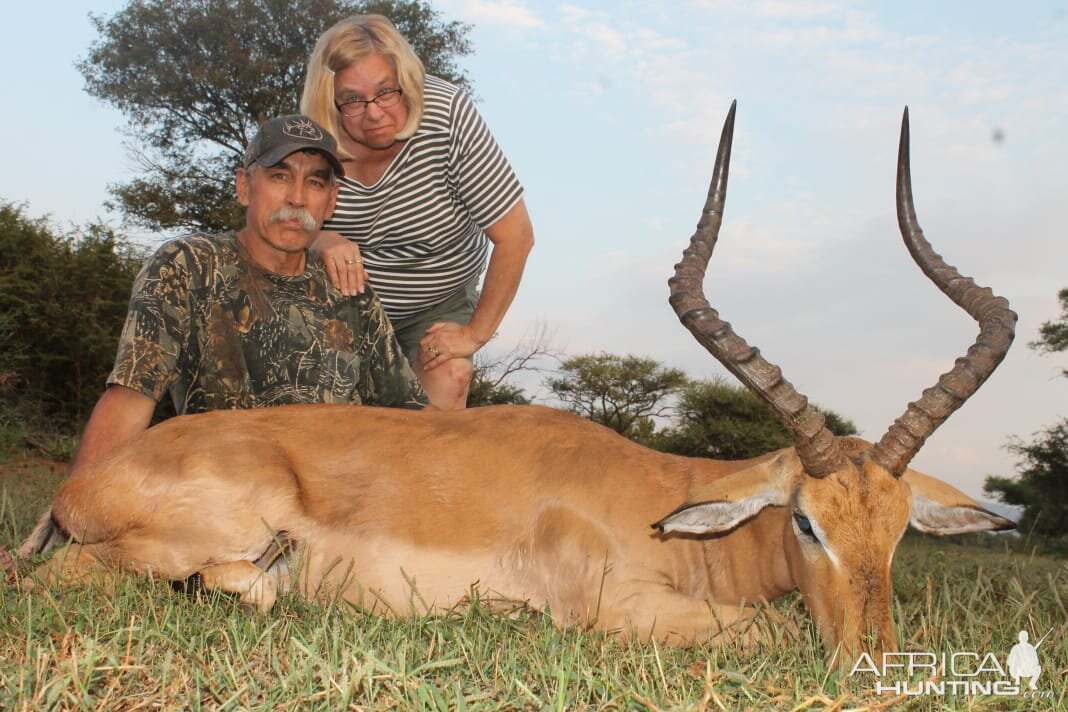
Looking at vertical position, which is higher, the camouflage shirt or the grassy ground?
the camouflage shirt

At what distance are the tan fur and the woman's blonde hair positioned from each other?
220cm

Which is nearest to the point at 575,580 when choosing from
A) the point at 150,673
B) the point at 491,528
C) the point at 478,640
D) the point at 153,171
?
the point at 491,528

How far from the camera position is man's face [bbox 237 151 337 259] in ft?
17.6

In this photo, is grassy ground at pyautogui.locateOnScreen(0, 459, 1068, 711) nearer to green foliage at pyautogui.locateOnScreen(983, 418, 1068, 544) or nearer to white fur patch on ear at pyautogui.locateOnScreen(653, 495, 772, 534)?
white fur patch on ear at pyautogui.locateOnScreen(653, 495, 772, 534)

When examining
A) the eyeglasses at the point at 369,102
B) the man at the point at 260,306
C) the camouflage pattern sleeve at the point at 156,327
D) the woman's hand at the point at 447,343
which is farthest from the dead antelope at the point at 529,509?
the eyeglasses at the point at 369,102

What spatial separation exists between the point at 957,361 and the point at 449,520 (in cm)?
209

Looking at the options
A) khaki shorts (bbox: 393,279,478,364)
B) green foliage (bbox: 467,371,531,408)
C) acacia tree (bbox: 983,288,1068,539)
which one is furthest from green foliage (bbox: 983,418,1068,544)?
khaki shorts (bbox: 393,279,478,364)

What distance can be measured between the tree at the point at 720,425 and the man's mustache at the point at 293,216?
1482cm

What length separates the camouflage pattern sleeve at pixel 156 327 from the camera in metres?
4.84

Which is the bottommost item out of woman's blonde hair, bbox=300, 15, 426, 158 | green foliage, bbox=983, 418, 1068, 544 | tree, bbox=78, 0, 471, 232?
green foliage, bbox=983, 418, 1068, 544

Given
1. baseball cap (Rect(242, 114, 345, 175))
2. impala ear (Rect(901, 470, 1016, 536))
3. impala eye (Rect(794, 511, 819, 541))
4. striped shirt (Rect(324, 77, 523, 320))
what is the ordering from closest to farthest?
impala eye (Rect(794, 511, 819, 541)), impala ear (Rect(901, 470, 1016, 536)), baseball cap (Rect(242, 114, 345, 175)), striped shirt (Rect(324, 77, 523, 320))

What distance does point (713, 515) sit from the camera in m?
3.94

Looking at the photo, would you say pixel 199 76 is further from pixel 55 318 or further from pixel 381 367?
pixel 381 367

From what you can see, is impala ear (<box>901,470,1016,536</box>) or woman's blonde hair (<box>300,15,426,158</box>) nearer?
impala ear (<box>901,470,1016,536</box>)
